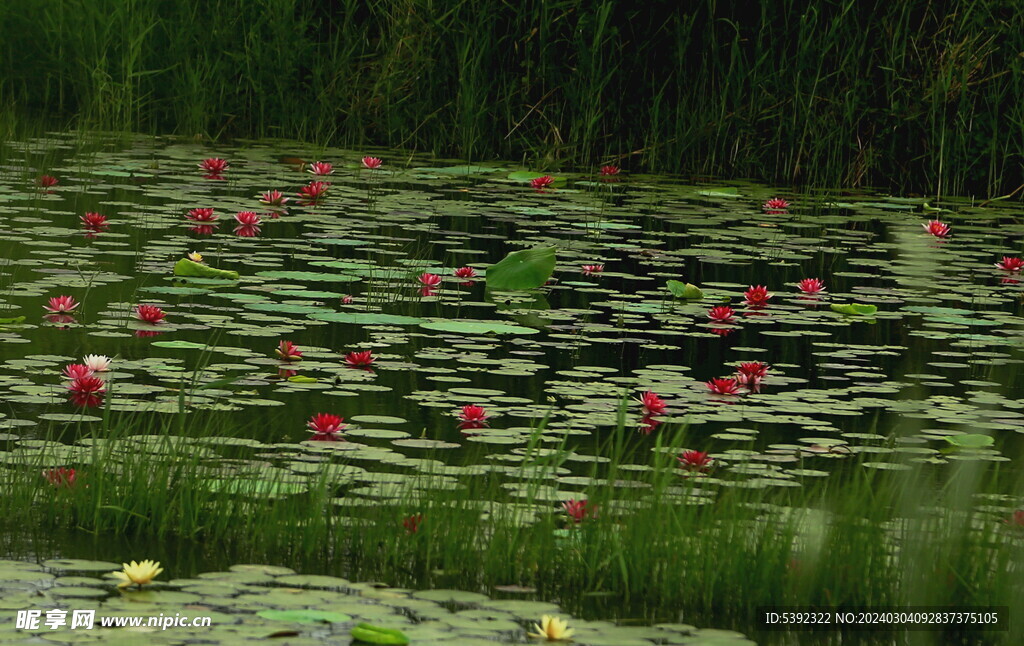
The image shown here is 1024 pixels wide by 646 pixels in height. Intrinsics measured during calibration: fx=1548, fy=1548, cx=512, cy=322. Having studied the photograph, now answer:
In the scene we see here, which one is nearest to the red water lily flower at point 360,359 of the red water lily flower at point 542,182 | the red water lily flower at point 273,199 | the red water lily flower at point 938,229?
the red water lily flower at point 273,199

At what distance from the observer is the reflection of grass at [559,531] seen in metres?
2.81

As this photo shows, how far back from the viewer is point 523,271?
5383mm

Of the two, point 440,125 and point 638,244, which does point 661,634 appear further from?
point 440,125

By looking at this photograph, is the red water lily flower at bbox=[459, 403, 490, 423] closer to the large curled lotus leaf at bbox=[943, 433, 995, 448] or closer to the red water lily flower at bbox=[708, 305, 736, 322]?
the large curled lotus leaf at bbox=[943, 433, 995, 448]

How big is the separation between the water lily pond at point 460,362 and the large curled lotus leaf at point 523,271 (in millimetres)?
14

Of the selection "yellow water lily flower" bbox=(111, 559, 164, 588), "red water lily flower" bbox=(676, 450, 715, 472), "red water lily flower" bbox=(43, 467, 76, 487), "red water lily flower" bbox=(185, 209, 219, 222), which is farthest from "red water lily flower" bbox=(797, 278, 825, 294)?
"yellow water lily flower" bbox=(111, 559, 164, 588)

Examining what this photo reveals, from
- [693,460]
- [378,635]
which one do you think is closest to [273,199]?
[693,460]

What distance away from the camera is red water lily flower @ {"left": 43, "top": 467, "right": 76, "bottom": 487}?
3.02 m

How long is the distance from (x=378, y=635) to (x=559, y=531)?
693mm

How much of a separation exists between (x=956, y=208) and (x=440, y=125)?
3106 mm

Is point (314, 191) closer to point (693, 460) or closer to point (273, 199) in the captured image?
point (273, 199)

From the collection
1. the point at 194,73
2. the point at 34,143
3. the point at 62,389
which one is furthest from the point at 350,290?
the point at 194,73

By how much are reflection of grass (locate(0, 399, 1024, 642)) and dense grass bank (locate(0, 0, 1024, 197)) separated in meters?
5.87

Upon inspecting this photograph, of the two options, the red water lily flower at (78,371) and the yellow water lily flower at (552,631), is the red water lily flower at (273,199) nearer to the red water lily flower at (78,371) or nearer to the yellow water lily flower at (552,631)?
the red water lily flower at (78,371)
